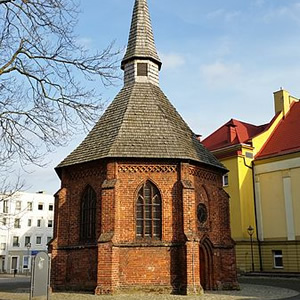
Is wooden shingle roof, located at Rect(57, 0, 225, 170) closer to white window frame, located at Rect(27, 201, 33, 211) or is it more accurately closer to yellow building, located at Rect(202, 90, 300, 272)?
yellow building, located at Rect(202, 90, 300, 272)

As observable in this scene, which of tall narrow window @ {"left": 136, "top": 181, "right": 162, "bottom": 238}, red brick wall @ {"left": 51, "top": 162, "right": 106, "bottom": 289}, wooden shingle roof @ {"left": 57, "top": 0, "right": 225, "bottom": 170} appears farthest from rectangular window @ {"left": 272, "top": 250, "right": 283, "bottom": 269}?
red brick wall @ {"left": 51, "top": 162, "right": 106, "bottom": 289}

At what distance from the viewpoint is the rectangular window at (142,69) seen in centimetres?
2375

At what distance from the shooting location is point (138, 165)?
18938 mm

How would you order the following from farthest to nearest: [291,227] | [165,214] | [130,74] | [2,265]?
[2,265] → [291,227] → [130,74] → [165,214]

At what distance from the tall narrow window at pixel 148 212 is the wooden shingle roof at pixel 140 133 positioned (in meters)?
1.59

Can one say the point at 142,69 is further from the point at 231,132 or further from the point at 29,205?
the point at 29,205

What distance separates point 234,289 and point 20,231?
46.3 meters

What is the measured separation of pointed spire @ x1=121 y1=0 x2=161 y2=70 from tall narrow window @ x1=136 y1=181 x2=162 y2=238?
862 centimetres

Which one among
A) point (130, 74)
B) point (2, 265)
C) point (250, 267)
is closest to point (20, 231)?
point (2, 265)

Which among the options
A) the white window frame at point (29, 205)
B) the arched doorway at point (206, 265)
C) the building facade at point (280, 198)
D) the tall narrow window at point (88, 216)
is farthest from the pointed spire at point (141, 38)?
the white window frame at point (29, 205)

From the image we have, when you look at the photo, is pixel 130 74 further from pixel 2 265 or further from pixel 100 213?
pixel 2 265

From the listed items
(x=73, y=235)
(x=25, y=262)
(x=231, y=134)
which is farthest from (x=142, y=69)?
(x=25, y=262)

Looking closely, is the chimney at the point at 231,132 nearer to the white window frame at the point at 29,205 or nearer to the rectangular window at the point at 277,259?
the rectangular window at the point at 277,259

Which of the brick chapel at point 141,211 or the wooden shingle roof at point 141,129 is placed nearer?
the brick chapel at point 141,211
